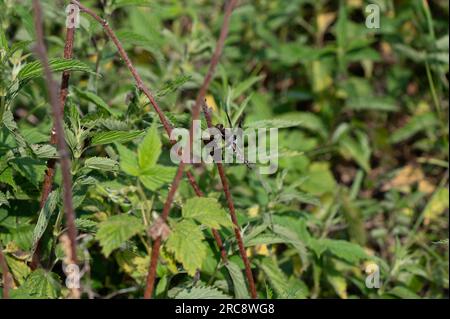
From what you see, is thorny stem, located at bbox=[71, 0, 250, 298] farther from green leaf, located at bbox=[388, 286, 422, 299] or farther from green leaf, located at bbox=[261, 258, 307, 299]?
green leaf, located at bbox=[388, 286, 422, 299]

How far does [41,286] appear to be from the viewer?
6.03 ft

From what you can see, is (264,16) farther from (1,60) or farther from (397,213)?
(1,60)

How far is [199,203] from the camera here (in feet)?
5.55

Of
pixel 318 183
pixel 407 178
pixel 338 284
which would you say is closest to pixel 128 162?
Answer: pixel 338 284

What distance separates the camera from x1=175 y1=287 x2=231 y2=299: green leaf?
186cm

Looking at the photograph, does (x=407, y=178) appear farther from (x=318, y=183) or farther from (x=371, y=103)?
(x=318, y=183)

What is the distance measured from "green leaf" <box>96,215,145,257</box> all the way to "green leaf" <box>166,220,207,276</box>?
0.28ft

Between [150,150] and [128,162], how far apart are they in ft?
0.21

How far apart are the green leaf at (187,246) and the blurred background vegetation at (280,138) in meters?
0.14

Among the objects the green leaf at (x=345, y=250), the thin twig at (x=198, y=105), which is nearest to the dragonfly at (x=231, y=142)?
the thin twig at (x=198, y=105)

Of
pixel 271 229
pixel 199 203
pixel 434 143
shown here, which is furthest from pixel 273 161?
pixel 434 143

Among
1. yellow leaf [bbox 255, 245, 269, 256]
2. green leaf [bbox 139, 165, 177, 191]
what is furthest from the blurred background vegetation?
green leaf [bbox 139, 165, 177, 191]

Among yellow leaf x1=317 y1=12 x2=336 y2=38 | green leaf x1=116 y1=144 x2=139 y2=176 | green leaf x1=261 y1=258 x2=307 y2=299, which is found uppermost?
yellow leaf x1=317 y1=12 x2=336 y2=38
